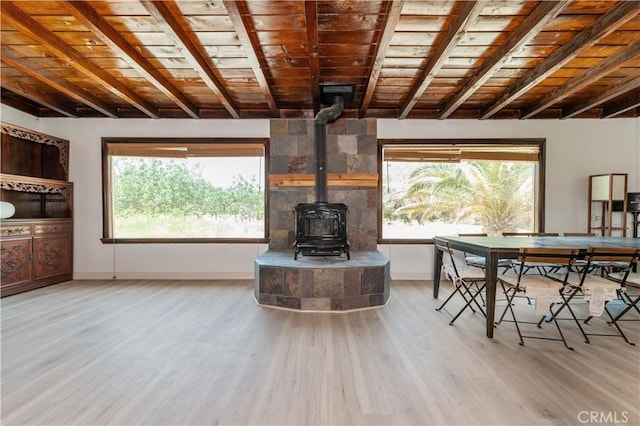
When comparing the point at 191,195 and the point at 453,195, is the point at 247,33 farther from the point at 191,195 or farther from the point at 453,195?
the point at 453,195

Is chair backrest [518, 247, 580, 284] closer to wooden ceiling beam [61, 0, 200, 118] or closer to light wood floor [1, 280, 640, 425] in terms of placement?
light wood floor [1, 280, 640, 425]

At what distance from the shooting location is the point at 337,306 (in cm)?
323

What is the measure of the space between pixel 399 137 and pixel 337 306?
2.86 m

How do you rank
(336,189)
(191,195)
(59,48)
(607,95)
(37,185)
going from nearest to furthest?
(59,48), (607,95), (37,185), (336,189), (191,195)

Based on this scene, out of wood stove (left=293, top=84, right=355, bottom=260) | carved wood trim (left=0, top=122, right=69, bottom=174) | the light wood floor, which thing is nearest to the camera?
the light wood floor

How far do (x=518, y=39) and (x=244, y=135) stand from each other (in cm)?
363

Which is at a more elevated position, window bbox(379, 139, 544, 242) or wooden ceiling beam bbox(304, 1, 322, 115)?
wooden ceiling beam bbox(304, 1, 322, 115)

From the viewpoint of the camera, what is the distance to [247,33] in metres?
2.55

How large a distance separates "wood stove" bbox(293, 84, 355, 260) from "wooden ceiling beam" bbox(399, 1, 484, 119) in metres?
0.82

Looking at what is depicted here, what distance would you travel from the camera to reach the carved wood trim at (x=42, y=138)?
12.3 ft

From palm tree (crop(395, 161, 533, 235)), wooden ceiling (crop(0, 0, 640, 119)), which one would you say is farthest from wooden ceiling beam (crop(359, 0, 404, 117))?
palm tree (crop(395, 161, 533, 235))

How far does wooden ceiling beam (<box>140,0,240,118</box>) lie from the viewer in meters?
2.25

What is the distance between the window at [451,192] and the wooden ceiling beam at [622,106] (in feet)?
3.75

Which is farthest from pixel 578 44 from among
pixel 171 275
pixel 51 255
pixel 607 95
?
pixel 51 255
